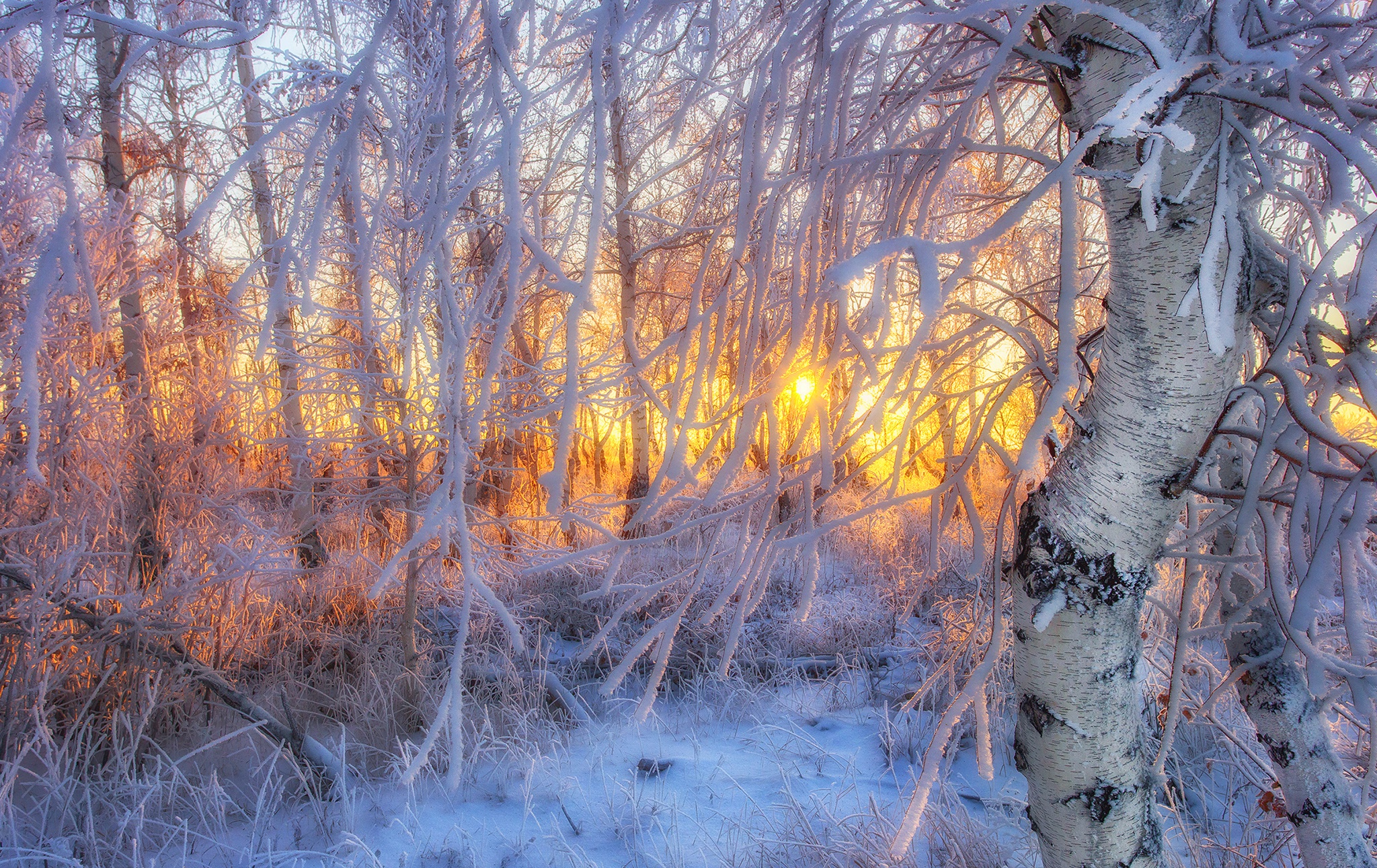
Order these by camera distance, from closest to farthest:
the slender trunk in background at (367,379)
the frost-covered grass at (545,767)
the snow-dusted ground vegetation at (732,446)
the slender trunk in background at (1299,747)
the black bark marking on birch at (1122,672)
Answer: the snow-dusted ground vegetation at (732,446), the black bark marking on birch at (1122,672), the slender trunk in background at (1299,747), the frost-covered grass at (545,767), the slender trunk in background at (367,379)

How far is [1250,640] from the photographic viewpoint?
147cm

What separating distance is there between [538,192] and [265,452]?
5.42 m

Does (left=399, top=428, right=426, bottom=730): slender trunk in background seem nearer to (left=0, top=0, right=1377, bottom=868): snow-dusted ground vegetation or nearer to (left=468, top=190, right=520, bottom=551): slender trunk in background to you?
(left=0, top=0, right=1377, bottom=868): snow-dusted ground vegetation

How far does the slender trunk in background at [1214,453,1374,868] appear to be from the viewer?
4.34 ft

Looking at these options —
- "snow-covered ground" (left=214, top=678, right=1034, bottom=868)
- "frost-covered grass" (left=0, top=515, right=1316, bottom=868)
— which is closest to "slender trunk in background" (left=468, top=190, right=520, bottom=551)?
"frost-covered grass" (left=0, top=515, right=1316, bottom=868)

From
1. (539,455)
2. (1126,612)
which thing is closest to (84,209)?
(1126,612)

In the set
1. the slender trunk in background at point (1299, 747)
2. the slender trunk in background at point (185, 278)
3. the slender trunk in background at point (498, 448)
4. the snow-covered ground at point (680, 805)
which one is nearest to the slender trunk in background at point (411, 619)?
the slender trunk in background at point (498, 448)

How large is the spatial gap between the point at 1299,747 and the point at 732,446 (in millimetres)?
1903

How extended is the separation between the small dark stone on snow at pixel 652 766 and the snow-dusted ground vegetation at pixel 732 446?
0.52 ft

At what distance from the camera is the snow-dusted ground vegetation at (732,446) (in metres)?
0.64

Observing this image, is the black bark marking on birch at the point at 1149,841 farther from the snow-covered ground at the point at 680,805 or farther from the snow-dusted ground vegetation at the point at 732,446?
the snow-covered ground at the point at 680,805

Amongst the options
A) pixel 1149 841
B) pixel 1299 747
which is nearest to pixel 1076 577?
pixel 1149 841

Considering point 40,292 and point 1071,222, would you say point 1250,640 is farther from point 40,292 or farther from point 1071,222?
point 40,292

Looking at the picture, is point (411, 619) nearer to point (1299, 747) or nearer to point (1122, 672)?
point (1122, 672)
